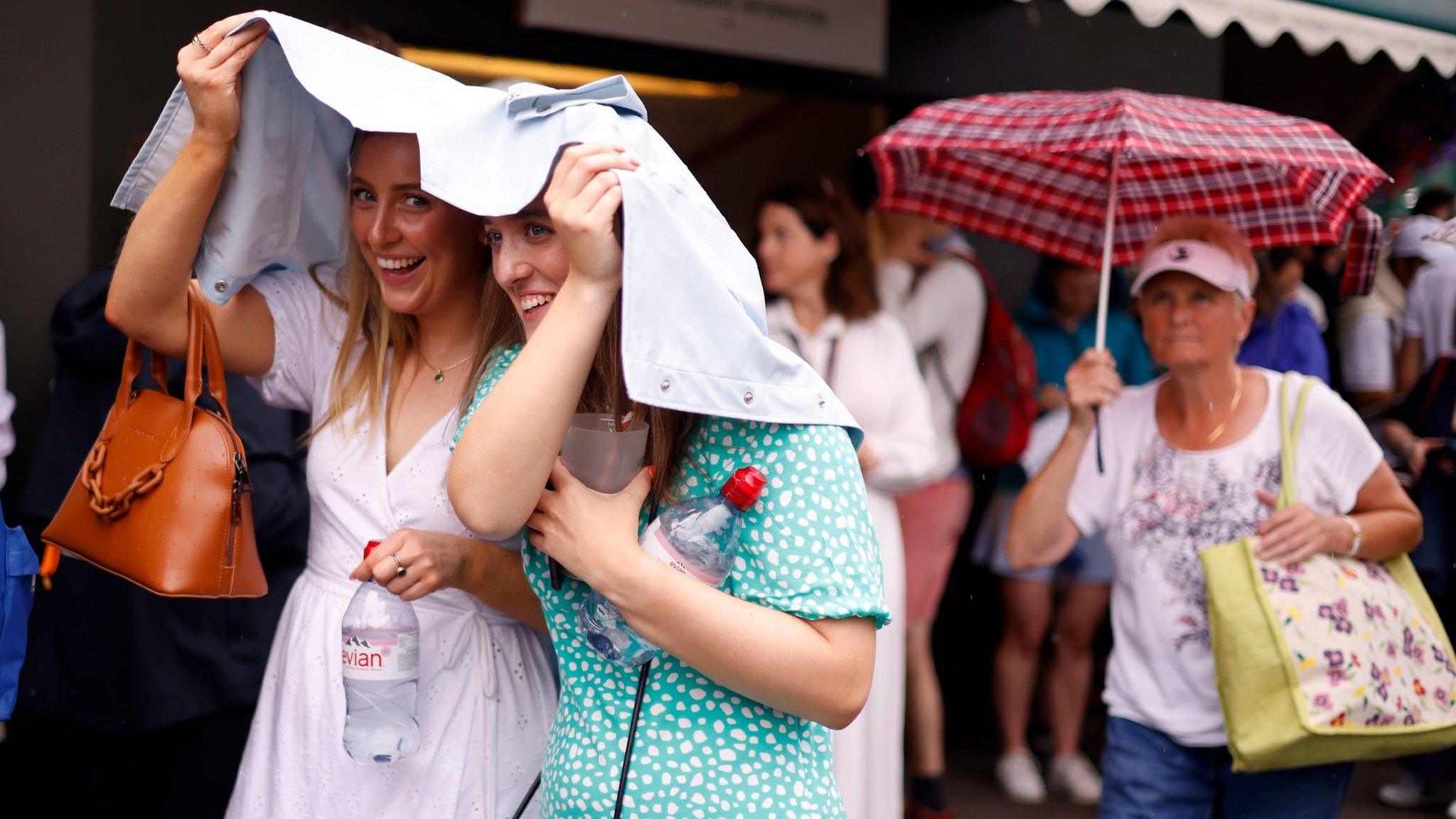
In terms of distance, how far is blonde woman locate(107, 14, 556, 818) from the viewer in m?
2.03

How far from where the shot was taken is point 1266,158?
10.9 feet

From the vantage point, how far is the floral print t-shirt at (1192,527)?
3217mm

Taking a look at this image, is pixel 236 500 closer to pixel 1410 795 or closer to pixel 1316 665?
pixel 1316 665

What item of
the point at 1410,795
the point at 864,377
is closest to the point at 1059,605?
the point at 1410,795

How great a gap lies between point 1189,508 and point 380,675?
2.12 m

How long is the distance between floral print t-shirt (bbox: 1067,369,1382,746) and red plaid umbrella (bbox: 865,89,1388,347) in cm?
53

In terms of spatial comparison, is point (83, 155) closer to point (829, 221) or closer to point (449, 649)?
point (829, 221)

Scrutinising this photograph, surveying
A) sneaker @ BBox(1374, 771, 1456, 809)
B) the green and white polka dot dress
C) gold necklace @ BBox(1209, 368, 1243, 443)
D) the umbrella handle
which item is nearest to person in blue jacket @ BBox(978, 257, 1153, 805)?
sneaker @ BBox(1374, 771, 1456, 809)

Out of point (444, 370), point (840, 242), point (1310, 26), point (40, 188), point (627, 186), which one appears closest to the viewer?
point (627, 186)

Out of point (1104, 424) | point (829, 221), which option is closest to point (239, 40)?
point (1104, 424)

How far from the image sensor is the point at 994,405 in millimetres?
5152

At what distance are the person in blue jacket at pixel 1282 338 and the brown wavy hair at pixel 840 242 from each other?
1805 mm

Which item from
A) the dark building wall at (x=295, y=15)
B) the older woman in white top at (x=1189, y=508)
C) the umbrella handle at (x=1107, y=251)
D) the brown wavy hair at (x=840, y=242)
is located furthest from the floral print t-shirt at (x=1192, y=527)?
the dark building wall at (x=295, y=15)

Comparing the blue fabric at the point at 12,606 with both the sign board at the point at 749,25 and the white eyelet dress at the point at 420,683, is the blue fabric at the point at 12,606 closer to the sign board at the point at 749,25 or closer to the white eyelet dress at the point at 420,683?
the white eyelet dress at the point at 420,683
